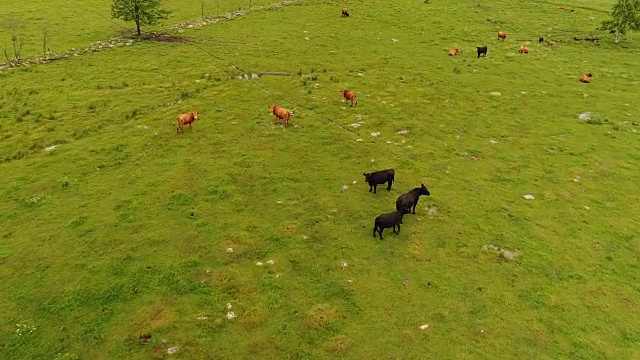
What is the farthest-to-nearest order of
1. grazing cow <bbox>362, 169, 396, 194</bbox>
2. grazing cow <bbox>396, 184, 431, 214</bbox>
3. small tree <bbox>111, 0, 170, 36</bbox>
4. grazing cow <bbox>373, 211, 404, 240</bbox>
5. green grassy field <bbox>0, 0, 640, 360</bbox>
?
small tree <bbox>111, 0, 170, 36</bbox> < grazing cow <bbox>362, 169, 396, 194</bbox> < grazing cow <bbox>396, 184, 431, 214</bbox> < grazing cow <bbox>373, 211, 404, 240</bbox> < green grassy field <bbox>0, 0, 640, 360</bbox>

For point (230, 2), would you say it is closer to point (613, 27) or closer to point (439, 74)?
point (439, 74)

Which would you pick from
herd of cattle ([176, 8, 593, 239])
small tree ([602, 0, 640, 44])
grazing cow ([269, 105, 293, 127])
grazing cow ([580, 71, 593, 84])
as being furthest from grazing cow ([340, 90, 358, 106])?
small tree ([602, 0, 640, 44])

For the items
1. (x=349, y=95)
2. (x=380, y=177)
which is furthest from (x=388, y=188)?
(x=349, y=95)

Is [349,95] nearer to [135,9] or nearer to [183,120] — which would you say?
[183,120]

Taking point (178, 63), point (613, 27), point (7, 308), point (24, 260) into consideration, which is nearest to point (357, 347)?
point (7, 308)

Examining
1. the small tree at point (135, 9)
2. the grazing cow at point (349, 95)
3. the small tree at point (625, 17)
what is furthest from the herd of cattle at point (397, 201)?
the small tree at point (625, 17)

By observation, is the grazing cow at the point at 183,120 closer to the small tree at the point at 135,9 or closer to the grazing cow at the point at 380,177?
the grazing cow at the point at 380,177

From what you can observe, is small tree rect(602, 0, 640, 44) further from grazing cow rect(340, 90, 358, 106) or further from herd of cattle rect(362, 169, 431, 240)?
herd of cattle rect(362, 169, 431, 240)
